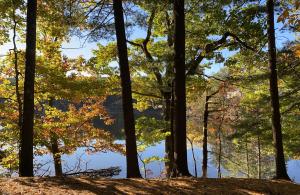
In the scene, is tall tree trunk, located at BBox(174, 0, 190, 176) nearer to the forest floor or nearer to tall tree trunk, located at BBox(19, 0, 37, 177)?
the forest floor

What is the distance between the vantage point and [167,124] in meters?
15.5

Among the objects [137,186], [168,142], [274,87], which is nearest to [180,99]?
[137,186]

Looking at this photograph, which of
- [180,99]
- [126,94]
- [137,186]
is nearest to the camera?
[137,186]

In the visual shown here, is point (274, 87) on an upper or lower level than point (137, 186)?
upper

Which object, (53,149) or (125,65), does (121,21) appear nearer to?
(125,65)

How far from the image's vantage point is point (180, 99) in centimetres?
932

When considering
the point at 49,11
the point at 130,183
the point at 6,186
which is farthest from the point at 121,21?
the point at 6,186

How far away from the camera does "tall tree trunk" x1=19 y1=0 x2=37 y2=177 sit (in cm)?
897

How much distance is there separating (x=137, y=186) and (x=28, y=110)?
3.77 meters

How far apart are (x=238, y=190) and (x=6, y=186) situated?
541 centimetres

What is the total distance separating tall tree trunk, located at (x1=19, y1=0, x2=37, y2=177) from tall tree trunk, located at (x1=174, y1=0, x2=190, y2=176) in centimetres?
408

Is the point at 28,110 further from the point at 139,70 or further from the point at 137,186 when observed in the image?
the point at 139,70

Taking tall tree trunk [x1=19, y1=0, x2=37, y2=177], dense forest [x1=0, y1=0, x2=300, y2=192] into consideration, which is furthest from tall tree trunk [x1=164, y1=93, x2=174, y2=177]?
tall tree trunk [x1=19, y1=0, x2=37, y2=177]

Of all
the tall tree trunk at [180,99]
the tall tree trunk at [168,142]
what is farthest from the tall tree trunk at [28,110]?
the tall tree trunk at [168,142]
